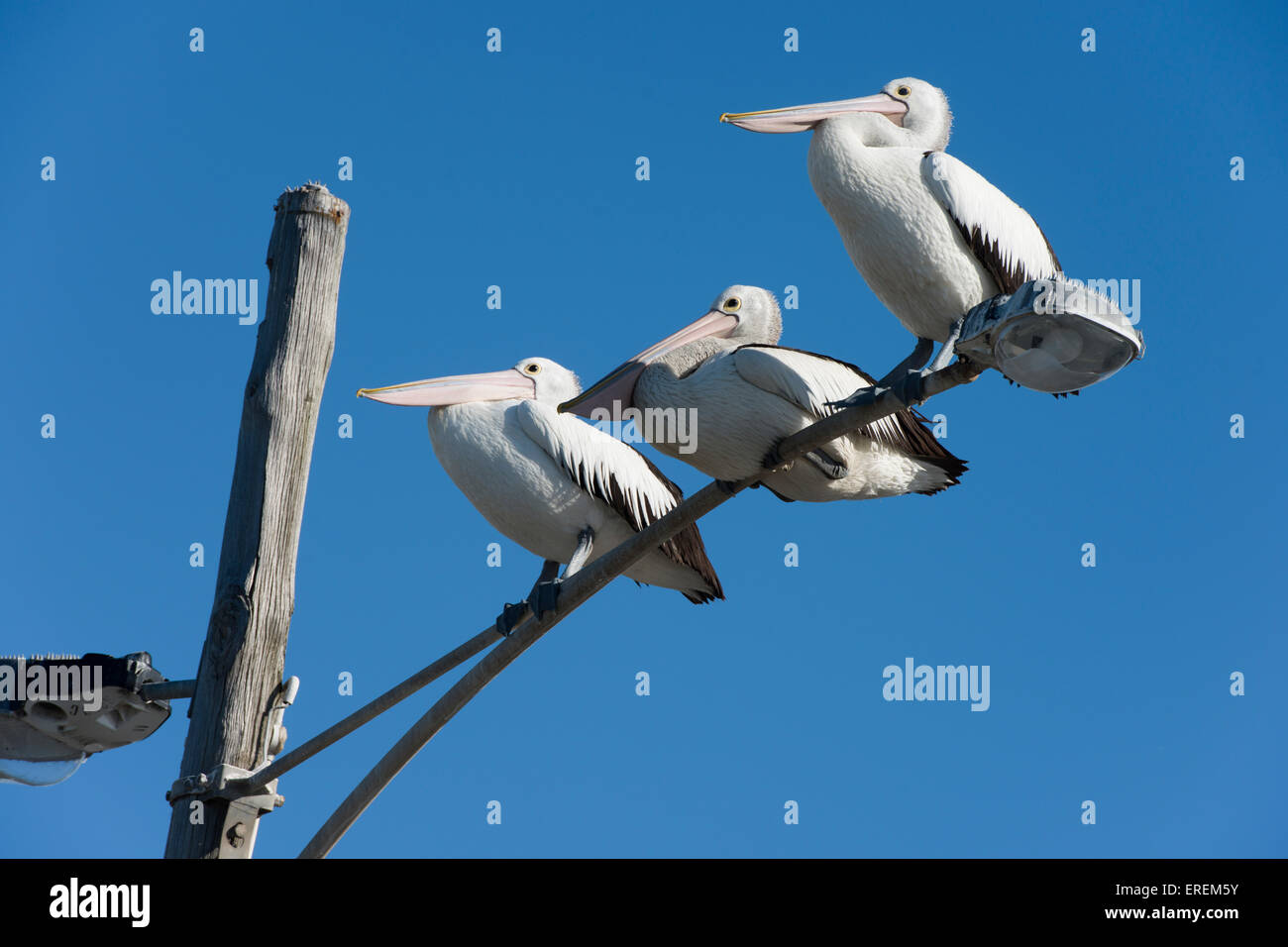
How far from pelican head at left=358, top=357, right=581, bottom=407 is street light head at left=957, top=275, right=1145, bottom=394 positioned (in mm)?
2884

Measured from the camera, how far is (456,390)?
6.50 meters

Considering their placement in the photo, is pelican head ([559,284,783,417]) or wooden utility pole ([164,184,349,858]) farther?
pelican head ([559,284,783,417])

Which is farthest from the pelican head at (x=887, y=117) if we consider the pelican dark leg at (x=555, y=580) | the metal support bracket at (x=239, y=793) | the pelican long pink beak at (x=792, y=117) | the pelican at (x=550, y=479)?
the metal support bracket at (x=239, y=793)

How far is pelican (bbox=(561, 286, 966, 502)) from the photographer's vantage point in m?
5.19

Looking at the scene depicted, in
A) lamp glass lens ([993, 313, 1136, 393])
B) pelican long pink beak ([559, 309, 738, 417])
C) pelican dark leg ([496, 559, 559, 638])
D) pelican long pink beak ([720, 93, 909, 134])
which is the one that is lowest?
pelican dark leg ([496, 559, 559, 638])

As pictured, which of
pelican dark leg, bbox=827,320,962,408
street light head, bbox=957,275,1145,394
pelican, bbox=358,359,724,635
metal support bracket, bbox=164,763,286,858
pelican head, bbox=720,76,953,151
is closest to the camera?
street light head, bbox=957,275,1145,394

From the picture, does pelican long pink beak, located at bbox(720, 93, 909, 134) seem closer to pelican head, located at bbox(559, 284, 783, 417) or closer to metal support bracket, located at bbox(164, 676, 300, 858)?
pelican head, located at bbox(559, 284, 783, 417)

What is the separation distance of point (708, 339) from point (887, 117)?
1.09 meters

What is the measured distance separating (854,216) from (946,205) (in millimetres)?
321

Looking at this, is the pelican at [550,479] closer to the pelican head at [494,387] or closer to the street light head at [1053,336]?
the pelican head at [494,387]

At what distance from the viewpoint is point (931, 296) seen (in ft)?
16.8

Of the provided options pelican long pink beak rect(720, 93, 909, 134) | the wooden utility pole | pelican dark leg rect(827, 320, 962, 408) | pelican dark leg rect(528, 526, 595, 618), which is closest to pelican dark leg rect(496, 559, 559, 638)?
pelican dark leg rect(528, 526, 595, 618)
